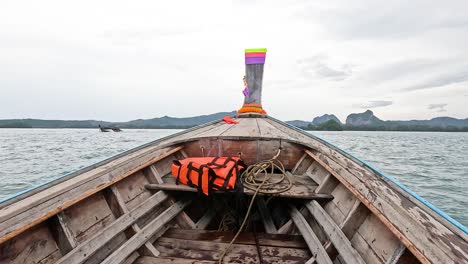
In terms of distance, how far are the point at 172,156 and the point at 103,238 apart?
6.36 feet

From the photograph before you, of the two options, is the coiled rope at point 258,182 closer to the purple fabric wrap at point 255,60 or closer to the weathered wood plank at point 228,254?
the weathered wood plank at point 228,254

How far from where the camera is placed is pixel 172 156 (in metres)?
4.12

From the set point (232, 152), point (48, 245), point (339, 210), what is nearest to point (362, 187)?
point (339, 210)

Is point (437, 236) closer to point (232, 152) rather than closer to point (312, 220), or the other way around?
point (312, 220)

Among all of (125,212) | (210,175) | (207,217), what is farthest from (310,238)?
(125,212)

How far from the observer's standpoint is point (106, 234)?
2.31 meters

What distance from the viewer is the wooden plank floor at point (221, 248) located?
248 centimetres

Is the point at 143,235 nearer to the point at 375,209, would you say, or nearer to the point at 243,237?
the point at 243,237

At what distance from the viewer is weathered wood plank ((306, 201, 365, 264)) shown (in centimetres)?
206

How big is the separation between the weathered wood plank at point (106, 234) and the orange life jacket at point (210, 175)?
0.49 m

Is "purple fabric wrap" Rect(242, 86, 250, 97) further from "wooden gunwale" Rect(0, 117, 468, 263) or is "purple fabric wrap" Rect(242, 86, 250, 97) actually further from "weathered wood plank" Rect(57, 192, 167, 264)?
"weathered wood plank" Rect(57, 192, 167, 264)

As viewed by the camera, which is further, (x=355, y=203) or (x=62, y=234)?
(x=355, y=203)

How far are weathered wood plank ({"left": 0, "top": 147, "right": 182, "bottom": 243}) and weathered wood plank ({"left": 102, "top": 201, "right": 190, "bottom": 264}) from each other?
23.1 inches

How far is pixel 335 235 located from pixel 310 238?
0.99 feet
